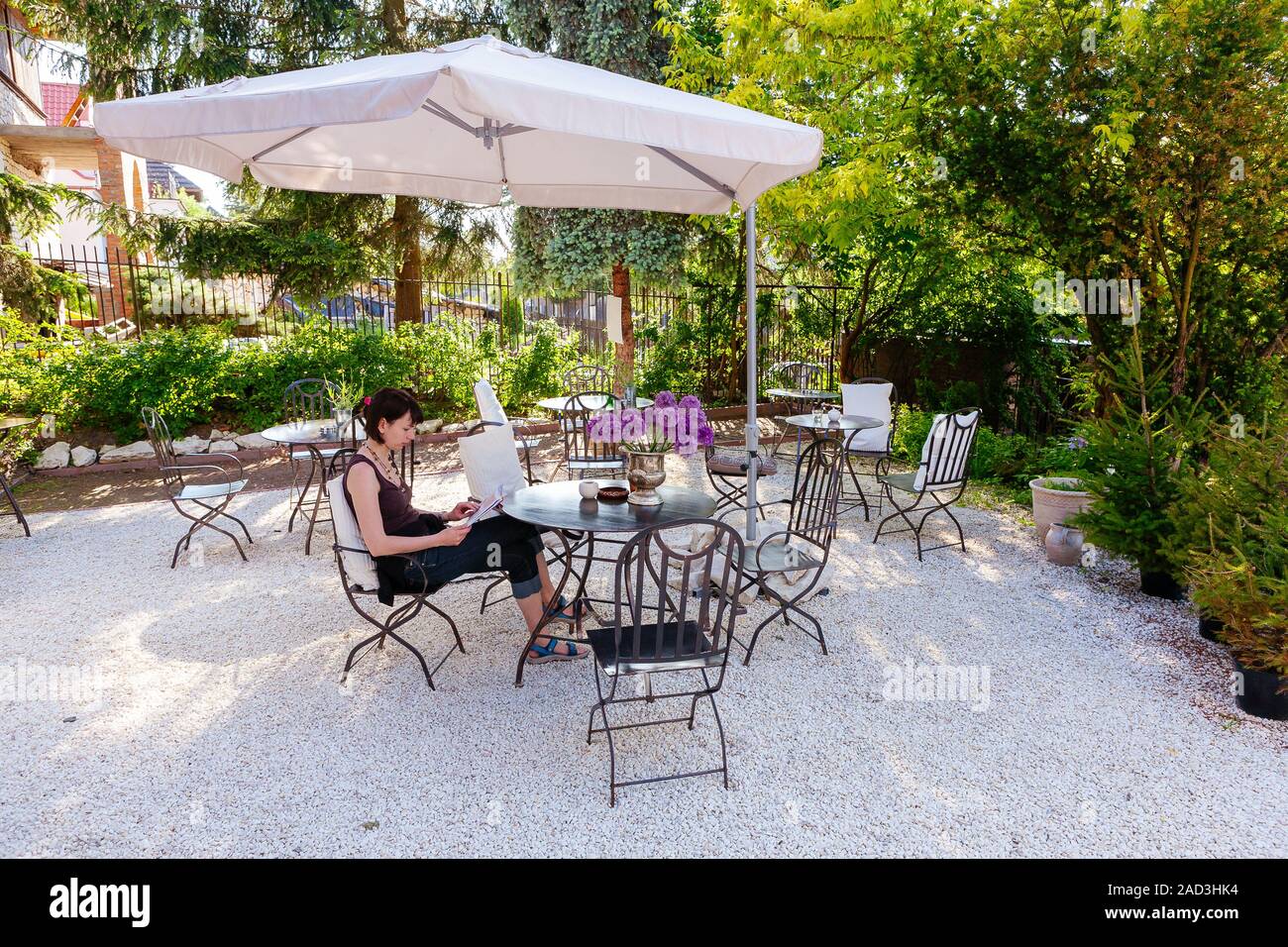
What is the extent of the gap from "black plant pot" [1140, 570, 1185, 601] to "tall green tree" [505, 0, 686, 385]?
23.6 feet

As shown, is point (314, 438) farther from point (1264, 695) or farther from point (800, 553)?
point (1264, 695)

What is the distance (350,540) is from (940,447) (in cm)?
416

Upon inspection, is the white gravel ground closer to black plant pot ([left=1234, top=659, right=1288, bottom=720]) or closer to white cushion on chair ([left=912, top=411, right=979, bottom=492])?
black plant pot ([left=1234, top=659, right=1288, bottom=720])

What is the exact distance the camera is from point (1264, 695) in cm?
362

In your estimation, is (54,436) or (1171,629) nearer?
(1171,629)

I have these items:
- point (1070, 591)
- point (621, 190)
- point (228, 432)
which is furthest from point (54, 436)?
point (1070, 591)

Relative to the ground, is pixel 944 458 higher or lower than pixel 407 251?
lower

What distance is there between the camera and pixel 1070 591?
525 cm

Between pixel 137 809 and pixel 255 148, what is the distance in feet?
11.6

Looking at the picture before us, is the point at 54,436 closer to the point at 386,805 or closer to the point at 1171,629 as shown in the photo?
the point at 386,805

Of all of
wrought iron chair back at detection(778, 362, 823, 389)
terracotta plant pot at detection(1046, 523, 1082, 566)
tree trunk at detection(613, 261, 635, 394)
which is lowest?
terracotta plant pot at detection(1046, 523, 1082, 566)

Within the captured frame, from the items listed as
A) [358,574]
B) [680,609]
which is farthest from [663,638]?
[358,574]

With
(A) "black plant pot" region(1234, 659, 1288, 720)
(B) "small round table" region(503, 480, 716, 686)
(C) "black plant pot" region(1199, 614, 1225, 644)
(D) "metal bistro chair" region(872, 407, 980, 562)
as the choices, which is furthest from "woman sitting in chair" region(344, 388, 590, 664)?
(C) "black plant pot" region(1199, 614, 1225, 644)

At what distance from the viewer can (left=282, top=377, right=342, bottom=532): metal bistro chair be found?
674cm
